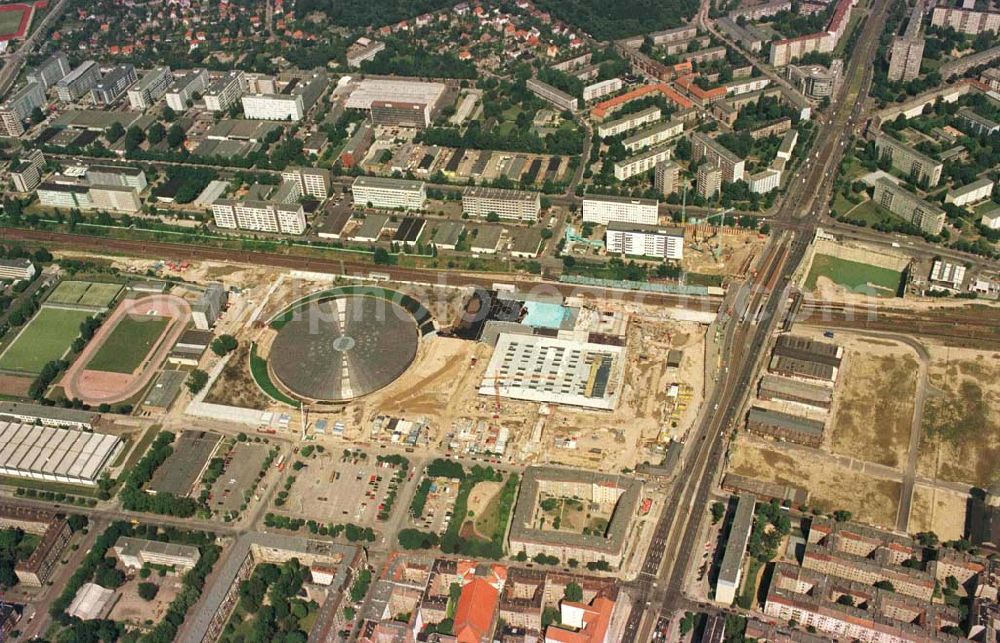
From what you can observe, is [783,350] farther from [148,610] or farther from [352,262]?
[148,610]

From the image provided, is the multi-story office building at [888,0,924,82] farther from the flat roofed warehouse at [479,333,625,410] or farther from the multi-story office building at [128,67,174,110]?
the multi-story office building at [128,67,174,110]

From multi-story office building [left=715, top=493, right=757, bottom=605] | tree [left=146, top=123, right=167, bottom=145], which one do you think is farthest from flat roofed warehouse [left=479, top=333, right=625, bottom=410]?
tree [left=146, top=123, right=167, bottom=145]

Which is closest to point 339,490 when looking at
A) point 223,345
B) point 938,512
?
point 223,345

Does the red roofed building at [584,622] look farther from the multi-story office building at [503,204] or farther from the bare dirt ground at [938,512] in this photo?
the multi-story office building at [503,204]

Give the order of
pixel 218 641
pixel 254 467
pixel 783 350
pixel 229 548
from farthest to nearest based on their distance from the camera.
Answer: pixel 783 350, pixel 254 467, pixel 229 548, pixel 218 641

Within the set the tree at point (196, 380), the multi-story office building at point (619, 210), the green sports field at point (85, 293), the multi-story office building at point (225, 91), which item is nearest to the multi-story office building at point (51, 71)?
the multi-story office building at point (225, 91)

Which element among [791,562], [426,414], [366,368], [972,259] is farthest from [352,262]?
[972,259]

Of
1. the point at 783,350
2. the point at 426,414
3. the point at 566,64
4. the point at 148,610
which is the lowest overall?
the point at 148,610

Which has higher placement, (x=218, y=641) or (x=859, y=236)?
(x=859, y=236)
